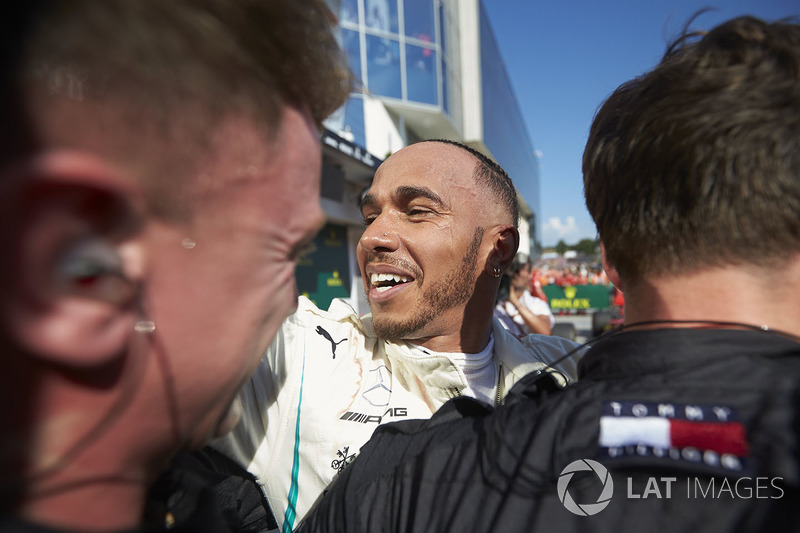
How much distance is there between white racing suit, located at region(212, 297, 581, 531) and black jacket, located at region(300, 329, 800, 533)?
52 centimetres

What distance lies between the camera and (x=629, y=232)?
96 centimetres

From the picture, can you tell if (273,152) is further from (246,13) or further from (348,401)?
(348,401)

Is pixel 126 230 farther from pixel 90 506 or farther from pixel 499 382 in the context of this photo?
pixel 499 382

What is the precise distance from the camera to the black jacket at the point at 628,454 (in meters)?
0.68

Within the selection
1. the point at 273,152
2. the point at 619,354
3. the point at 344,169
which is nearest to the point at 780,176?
the point at 619,354

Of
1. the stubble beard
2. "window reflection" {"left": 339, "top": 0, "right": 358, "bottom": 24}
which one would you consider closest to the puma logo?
the stubble beard

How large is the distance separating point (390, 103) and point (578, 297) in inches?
344

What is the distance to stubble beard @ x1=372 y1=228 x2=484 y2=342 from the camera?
175cm

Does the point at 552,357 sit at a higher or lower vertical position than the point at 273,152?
lower

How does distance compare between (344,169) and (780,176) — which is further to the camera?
(344,169)

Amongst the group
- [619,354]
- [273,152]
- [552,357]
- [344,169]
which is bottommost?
[552,357]

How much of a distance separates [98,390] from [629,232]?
995 millimetres

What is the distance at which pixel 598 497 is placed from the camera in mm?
758

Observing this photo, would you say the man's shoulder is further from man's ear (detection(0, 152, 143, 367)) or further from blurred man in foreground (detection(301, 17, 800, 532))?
man's ear (detection(0, 152, 143, 367))
